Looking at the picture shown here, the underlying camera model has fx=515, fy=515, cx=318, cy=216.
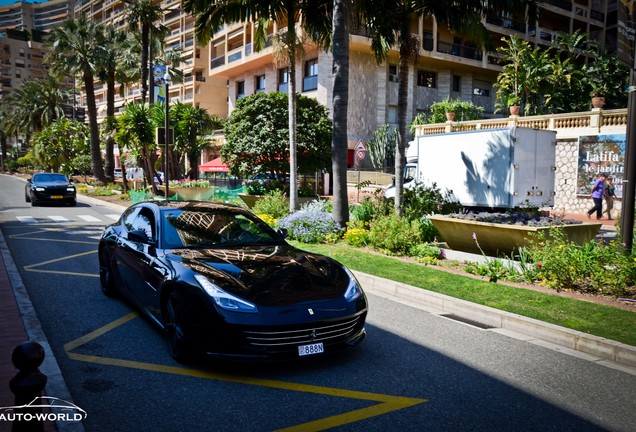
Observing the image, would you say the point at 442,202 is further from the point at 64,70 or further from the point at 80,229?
the point at 64,70

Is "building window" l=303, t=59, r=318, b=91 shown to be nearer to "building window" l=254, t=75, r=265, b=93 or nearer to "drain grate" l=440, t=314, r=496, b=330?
"building window" l=254, t=75, r=265, b=93

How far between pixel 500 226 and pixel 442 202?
14.4 ft

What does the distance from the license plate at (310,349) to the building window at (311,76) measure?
34202mm

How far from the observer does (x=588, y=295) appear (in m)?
7.86

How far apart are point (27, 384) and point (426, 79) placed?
1687 inches

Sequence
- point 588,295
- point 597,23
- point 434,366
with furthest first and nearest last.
A: 1. point 597,23
2. point 588,295
3. point 434,366

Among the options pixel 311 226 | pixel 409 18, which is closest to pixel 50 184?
pixel 311 226

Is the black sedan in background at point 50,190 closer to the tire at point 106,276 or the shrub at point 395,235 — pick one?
the shrub at point 395,235

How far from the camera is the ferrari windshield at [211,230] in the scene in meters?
5.91

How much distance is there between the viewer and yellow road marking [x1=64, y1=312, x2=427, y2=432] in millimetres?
3795

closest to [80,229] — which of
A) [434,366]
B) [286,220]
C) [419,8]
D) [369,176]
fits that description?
[286,220]

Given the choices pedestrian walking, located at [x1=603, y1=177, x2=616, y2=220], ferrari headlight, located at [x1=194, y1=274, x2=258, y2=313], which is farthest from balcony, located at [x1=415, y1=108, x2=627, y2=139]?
ferrari headlight, located at [x1=194, y1=274, x2=258, y2=313]

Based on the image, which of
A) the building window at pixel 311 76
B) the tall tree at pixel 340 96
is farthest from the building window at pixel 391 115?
the tall tree at pixel 340 96

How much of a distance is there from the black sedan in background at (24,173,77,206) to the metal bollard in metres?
24.6
